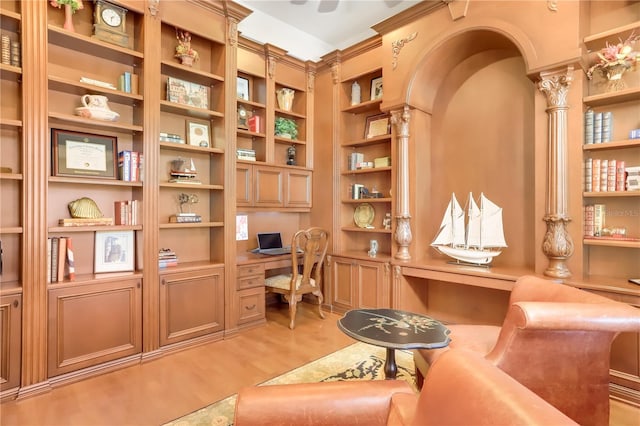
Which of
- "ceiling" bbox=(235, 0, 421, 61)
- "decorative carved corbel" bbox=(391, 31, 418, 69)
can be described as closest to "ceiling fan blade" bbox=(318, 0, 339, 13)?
"ceiling" bbox=(235, 0, 421, 61)

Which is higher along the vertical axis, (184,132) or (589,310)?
(184,132)

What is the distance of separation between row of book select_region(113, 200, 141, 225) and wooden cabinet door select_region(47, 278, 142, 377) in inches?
20.2

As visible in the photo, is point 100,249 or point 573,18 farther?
point 100,249

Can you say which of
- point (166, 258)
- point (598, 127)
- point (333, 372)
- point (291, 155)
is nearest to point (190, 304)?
point (166, 258)

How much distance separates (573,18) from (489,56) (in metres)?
0.89

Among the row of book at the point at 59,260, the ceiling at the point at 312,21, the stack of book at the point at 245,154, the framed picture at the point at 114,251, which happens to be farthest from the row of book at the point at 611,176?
the row of book at the point at 59,260

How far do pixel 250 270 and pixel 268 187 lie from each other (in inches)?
41.6

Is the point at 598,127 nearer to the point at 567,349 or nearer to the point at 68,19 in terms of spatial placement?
the point at 567,349

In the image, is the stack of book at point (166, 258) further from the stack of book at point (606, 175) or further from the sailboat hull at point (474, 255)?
the stack of book at point (606, 175)

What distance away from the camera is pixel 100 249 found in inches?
113

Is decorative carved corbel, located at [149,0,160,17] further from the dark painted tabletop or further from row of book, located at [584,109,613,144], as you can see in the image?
row of book, located at [584,109,613,144]

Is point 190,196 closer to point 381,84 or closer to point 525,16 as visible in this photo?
point 381,84

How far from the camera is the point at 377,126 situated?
167 inches

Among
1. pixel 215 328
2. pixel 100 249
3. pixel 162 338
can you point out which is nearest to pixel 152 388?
pixel 162 338
